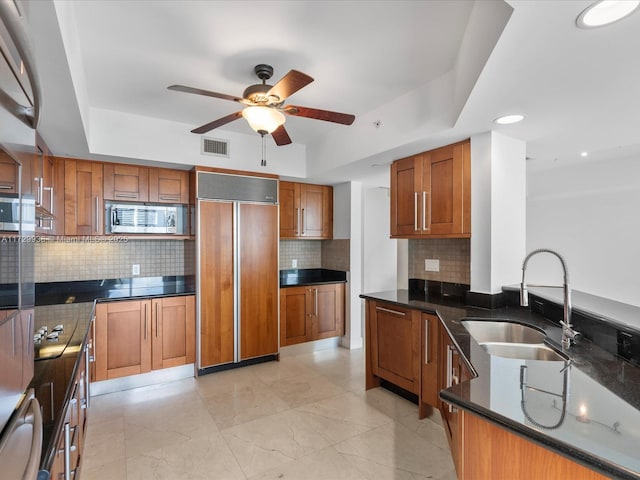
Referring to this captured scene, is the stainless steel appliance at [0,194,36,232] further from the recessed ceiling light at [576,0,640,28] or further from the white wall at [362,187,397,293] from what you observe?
the white wall at [362,187,397,293]

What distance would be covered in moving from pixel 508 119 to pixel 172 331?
344 centimetres

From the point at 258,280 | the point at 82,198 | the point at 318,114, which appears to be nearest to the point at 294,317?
the point at 258,280

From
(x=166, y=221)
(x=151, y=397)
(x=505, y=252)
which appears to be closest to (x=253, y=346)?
(x=151, y=397)

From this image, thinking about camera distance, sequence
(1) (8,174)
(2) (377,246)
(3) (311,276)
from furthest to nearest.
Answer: (2) (377,246)
(3) (311,276)
(1) (8,174)

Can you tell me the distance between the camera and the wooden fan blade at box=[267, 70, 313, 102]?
181 cm

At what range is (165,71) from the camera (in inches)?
95.1

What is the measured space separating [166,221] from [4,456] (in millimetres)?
3316

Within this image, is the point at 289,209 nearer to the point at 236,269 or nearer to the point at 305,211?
the point at 305,211

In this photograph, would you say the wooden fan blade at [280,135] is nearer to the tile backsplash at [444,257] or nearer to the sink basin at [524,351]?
the tile backsplash at [444,257]

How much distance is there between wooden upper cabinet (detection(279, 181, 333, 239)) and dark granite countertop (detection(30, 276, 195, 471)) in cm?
136

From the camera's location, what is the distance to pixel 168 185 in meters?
3.62

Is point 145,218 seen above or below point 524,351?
above

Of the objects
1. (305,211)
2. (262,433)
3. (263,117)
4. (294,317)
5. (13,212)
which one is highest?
(263,117)

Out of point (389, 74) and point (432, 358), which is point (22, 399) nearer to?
point (432, 358)
